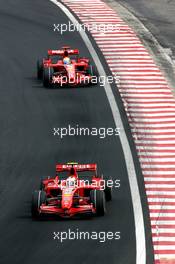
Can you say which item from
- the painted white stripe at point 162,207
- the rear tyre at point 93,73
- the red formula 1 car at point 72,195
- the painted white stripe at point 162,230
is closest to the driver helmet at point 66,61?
the rear tyre at point 93,73

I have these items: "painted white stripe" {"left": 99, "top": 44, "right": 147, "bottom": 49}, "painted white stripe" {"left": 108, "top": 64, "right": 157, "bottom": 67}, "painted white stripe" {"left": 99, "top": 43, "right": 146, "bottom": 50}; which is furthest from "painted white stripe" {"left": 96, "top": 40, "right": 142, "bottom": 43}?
"painted white stripe" {"left": 108, "top": 64, "right": 157, "bottom": 67}

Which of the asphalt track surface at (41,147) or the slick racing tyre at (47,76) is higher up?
the slick racing tyre at (47,76)

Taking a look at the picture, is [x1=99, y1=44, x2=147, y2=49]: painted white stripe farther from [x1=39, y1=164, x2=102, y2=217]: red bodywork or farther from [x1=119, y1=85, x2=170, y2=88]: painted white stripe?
[x1=39, y1=164, x2=102, y2=217]: red bodywork

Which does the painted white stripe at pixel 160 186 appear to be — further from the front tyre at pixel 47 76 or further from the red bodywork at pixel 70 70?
the front tyre at pixel 47 76

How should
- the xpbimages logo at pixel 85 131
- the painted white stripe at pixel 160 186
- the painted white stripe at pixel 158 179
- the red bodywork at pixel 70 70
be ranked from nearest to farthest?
the painted white stripe at pixel 160 186 < the painted white stripe at pixel 158 179 < the xpbimages logo at pixel 85 131 < the red bodywork at pixel 70 70

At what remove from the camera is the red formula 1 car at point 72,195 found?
31.7m

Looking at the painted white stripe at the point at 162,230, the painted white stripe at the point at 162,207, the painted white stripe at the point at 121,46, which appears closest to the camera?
the painted white stripe at the point at 162,230

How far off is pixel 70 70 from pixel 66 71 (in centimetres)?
27

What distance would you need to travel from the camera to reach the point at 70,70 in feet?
139

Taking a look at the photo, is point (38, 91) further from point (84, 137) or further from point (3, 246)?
point (3, 246)

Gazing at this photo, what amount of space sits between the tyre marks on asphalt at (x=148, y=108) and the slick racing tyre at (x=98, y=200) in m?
1.52

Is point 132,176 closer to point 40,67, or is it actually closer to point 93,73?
Answer: point 93,73

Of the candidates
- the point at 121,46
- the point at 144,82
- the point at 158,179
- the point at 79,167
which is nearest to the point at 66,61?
the point at 144,82

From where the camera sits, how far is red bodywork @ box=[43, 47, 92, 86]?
42447mm
